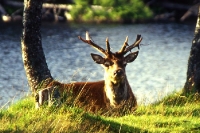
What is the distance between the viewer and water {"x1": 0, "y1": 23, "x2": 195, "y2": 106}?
2519 centimetres

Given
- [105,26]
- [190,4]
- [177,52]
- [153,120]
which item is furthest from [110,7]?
[153,120]

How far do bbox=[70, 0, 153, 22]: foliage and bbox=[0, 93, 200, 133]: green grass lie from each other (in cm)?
Answer: 4528

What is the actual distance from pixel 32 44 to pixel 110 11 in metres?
47.0

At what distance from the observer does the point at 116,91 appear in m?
13.3

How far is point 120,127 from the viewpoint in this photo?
10789 millimetres

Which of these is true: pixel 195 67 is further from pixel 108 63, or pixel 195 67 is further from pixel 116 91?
pixel 108 63

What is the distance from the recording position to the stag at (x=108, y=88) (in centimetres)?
1295

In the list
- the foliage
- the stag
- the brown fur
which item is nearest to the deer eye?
the stag

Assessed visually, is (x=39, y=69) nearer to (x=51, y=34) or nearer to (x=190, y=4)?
(x=51, y=34)

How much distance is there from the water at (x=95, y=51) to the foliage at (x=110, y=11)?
3.69 metres

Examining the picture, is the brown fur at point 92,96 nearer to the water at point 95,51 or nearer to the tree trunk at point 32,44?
the tree trunk at point 32,44

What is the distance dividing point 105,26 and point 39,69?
4131 centimetres

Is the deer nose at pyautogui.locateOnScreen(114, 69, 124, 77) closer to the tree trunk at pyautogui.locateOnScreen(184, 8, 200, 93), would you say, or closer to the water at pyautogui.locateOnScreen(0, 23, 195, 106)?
the water at pyautogui.locateOnScreen(0, 23, 195, 106)

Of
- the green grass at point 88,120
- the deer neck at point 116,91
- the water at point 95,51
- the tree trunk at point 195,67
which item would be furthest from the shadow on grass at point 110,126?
the tree trunk at point 195,67
